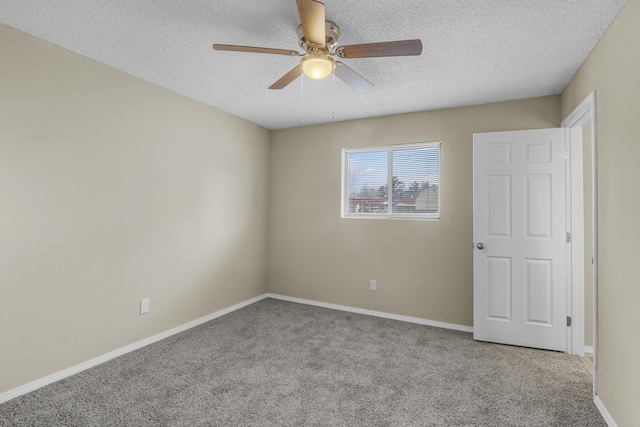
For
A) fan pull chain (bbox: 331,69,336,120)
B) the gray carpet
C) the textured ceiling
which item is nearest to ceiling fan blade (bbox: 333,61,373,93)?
the textured ceiling

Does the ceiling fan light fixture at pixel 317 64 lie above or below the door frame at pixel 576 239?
above

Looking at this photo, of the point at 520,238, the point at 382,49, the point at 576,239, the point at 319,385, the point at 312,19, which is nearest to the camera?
the point at 312,19

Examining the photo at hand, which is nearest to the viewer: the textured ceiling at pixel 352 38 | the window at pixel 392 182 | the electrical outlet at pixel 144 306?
the textured ceiling at pixel 352 38

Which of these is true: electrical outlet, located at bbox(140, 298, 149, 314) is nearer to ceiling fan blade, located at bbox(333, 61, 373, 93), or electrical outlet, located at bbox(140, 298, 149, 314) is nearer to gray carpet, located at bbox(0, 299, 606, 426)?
gray carpet, located at bbox(0, 299, 606, 426)

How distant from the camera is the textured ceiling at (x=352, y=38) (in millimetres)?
1795

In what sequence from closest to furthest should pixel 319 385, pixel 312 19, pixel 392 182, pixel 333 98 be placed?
pixel 312 19, pixel 319 385, pixel 333 98, pixel 392 182

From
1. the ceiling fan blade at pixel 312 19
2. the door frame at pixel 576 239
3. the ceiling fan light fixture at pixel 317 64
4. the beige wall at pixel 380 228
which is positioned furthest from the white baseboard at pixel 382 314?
the ceiling fan blade at pixel 312 19

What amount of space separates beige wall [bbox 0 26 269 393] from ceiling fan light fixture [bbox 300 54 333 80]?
175 cm

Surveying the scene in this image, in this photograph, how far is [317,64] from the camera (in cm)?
185

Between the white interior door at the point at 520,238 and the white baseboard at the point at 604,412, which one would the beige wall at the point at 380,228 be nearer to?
the white interior door at the point at 520,238

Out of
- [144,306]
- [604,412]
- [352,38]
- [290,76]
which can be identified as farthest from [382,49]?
[144,306]

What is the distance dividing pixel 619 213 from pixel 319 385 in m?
2.13

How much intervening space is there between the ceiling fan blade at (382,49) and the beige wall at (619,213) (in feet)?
3.63

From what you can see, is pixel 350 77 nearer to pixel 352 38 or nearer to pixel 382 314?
pixel 352 38
